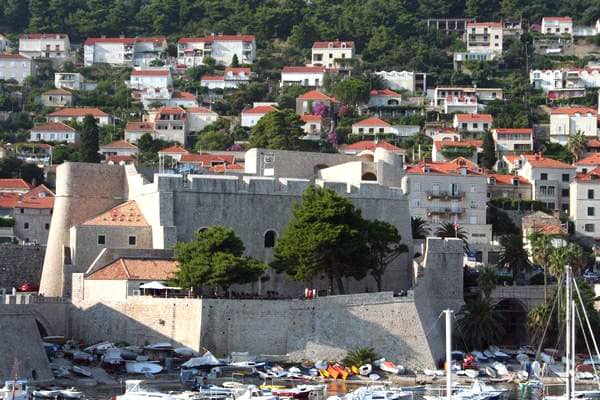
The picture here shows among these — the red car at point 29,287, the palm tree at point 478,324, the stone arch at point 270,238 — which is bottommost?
the palm tree at point 478,324

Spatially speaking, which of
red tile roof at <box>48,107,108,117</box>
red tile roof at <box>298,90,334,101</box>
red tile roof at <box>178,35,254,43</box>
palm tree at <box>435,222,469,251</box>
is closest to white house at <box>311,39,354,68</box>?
red tile roof at <box>178,35,254,43</box>

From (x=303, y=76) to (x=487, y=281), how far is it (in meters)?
67.2

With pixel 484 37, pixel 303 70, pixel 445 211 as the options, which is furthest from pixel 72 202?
pixel 484 37

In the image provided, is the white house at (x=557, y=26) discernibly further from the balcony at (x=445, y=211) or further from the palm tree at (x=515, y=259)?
the palm tree at (x=515, y=259)

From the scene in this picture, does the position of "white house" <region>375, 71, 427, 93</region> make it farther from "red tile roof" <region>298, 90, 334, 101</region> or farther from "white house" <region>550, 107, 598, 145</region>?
"white house" <region>550, 107, 598, 145</region>

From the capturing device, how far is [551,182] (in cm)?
9750

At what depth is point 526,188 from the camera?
97625 mm

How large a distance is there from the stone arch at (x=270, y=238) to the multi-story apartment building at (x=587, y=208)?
86.8 ft

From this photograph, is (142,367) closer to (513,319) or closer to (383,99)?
(513,319)

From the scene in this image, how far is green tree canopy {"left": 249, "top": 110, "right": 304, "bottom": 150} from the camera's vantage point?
341 feet

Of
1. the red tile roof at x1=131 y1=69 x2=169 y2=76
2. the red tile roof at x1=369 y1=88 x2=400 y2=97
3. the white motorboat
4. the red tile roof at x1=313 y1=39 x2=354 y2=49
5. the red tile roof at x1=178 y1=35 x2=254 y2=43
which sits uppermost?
the red tile roof at x1=178 y1=35 x2=254 y2=43

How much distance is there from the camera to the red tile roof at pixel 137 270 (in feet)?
217

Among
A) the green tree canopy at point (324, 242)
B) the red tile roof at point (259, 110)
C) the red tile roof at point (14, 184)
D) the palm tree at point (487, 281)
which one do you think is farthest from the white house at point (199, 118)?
the green tree canopy at point (324, 242)

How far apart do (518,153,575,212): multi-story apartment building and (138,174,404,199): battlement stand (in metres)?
25.0
